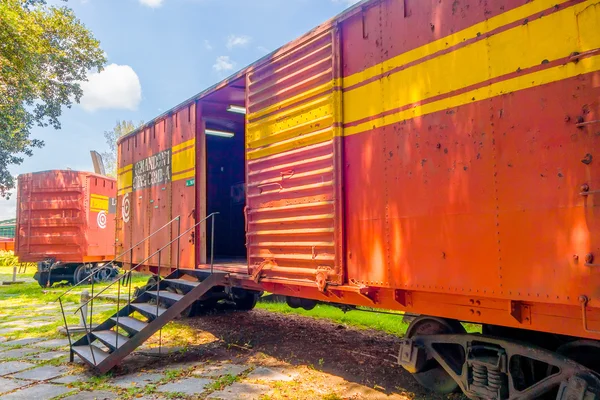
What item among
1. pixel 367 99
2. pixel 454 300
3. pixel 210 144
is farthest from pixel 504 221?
pixel 210 144

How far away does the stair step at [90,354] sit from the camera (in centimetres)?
488

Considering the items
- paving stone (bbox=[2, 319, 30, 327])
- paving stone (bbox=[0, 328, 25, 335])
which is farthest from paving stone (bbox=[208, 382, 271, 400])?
paving stone (bbox=[2, 319, 30, 327])

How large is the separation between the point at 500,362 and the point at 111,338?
14.4 feet

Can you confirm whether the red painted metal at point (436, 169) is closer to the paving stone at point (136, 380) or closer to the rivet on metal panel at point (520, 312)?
the rivet on metal panel at point (520, 312)

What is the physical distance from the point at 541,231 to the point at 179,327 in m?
6.23

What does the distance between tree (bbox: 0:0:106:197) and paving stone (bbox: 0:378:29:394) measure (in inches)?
327

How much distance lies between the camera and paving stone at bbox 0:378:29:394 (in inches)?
176

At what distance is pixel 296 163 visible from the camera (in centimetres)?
457

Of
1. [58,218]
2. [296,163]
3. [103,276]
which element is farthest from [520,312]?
[103,276]

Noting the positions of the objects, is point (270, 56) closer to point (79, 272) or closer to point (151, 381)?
point (151, 381)

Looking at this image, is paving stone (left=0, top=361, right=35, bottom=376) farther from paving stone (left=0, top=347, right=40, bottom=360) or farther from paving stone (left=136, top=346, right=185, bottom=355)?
paving stone (left=136, top=346, right=185, bottom=355)

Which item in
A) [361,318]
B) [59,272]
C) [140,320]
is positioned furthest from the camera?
[59,272]

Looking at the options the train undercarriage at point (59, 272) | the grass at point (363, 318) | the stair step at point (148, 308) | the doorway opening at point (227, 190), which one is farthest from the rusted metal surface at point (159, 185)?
the train undercarriage at point (59, 272)

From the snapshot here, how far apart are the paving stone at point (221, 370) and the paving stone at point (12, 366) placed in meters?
2.28
